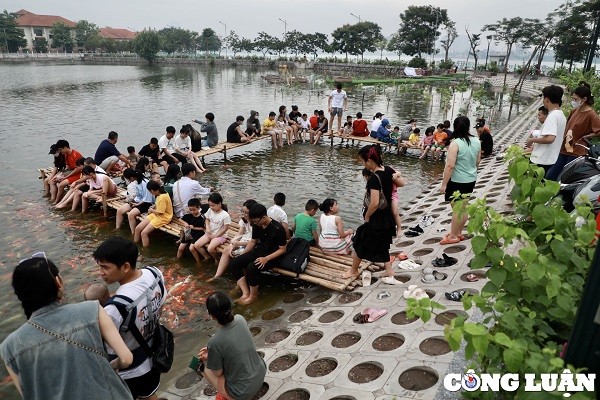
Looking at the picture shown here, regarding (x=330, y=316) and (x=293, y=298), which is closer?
(x=330, y=316)

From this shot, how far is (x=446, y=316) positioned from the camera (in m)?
4.85

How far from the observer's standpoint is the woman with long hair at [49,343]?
7.34 ft

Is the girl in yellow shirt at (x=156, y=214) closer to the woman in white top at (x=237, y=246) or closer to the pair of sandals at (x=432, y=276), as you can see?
the woman in white top at (x=237, y=246)

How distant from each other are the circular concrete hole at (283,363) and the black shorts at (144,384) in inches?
63.5

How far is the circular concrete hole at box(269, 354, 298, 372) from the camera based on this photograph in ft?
15.9

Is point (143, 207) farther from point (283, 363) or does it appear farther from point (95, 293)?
point (283, 363)

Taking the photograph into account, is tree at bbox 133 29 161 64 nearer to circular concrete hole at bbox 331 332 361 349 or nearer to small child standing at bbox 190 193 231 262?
small child standing at bbox 190 193 231 262

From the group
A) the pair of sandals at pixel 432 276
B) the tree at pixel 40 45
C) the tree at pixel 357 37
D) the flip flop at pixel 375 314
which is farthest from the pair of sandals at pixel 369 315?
the tree at pixel 40 45

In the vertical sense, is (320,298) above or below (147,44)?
below

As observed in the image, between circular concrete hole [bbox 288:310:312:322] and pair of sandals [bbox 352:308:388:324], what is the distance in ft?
2.73

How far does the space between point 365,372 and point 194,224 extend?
4.81m

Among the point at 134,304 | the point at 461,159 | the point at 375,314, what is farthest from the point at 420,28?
the point at 134,304

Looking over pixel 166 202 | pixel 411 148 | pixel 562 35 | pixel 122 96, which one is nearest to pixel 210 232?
pixel 166 202

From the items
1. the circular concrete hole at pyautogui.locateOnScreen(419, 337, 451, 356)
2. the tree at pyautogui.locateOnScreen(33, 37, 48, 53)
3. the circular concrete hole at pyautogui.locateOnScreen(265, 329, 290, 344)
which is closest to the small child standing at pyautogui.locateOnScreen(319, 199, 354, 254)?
the circular concrete hole at pyautogui.locateOnScreen(265, 329, 290, 344)
